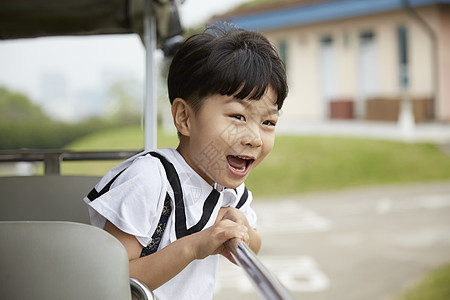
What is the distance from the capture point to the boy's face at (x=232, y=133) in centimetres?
108

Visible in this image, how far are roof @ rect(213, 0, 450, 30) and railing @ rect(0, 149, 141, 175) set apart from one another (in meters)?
9.44

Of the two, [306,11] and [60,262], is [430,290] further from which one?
[306,11]

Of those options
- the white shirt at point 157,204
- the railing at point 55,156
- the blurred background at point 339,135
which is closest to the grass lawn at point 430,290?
the blurred background at point 339,135

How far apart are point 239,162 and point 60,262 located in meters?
0.38

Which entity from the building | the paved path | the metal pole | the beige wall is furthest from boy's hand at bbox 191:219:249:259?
the beige wall

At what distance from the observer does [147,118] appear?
7.22ft

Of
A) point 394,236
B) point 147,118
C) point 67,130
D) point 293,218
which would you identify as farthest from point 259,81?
point 67,130

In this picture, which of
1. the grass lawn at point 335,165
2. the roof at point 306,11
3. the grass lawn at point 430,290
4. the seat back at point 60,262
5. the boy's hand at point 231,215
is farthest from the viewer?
the roof at point 306,11

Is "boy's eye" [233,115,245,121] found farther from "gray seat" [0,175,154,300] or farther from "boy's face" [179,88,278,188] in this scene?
"gray seat" [0,175,154,300]

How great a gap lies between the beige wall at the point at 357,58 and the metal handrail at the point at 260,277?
11.7 m

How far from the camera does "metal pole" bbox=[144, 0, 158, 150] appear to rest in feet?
7.05

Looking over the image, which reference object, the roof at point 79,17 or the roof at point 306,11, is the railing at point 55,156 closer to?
the roof at point 79,17

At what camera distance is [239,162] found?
1119mm

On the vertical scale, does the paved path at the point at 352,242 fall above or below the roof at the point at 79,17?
below
